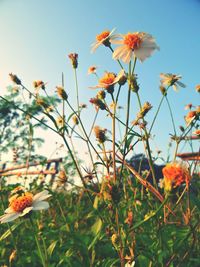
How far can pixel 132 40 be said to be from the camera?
132 centimetres

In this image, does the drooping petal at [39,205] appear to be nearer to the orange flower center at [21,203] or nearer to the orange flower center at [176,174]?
the orange flower center at [21,203]

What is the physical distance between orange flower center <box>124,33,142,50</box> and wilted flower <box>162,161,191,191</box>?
55cm

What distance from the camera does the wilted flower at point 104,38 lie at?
1.47 m

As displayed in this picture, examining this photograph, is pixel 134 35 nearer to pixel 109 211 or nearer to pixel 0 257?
pixel 109 211

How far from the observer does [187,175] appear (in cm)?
98

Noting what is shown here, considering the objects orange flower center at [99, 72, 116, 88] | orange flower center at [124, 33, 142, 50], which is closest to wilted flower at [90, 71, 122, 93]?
orange flower center at [99, 72, 116, 88]

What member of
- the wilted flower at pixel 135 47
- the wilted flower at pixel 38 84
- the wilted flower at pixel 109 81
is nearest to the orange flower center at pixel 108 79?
the wilted flower at pixel 109 81

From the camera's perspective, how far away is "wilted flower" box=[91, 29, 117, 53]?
1.47 metres

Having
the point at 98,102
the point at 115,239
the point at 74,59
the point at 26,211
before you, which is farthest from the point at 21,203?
the point at 74,59

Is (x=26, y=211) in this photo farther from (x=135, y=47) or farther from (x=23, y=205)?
(x=135, y=47)

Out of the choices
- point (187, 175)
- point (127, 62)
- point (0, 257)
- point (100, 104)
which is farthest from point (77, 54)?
point (0, 257)

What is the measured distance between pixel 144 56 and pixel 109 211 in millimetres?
610

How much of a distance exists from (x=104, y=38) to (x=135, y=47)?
0.25 meters

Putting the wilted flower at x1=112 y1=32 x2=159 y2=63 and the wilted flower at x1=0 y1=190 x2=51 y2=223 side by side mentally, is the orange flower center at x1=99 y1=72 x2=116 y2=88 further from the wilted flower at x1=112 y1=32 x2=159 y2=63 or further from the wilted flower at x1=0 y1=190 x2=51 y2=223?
the wilted flower at x1=0 y1=190 x2=51 y2=223
